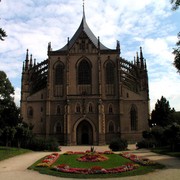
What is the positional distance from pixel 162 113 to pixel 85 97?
638 inches

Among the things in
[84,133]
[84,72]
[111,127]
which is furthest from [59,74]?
[111,127]

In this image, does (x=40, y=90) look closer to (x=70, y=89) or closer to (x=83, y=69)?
(x=70, y=89)

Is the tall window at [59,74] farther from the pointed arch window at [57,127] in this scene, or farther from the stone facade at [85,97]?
the pointed arch window at [57,127]

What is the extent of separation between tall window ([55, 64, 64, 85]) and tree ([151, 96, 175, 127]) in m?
21.2

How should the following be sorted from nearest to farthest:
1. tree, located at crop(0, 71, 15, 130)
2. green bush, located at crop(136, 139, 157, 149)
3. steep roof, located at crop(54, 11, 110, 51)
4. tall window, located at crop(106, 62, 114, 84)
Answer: tree, located at crop(0, 71, 15, 130) → green bush, located at crop(136, 139, 157, 149) → tall window, located at crop(106, 62, 114, 84) → steep roof, located at crop(54, 11, 110, 51)

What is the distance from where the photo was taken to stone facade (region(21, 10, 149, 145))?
52219 millimetres

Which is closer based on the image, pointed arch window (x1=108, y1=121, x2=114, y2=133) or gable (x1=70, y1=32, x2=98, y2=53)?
pointed arch window (x1=108, y1=121, x2=114, y2=133)

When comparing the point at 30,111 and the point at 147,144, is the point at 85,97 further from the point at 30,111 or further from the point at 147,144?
the point at 147,144

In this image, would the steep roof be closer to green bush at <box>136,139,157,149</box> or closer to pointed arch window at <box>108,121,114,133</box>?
pointed arch window at <box>108,121,114,133</box>

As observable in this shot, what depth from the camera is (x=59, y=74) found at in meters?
55.7

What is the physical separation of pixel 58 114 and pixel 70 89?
5.94 metres

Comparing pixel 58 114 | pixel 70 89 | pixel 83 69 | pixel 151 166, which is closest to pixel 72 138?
pixel 58 114

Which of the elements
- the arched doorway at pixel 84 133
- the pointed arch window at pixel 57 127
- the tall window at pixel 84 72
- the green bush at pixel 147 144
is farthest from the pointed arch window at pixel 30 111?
the green bush at pixel 147 144

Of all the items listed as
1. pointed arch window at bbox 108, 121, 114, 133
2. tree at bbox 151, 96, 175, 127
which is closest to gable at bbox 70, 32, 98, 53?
pointed arch window at bbox 108, 121, 114, 133
